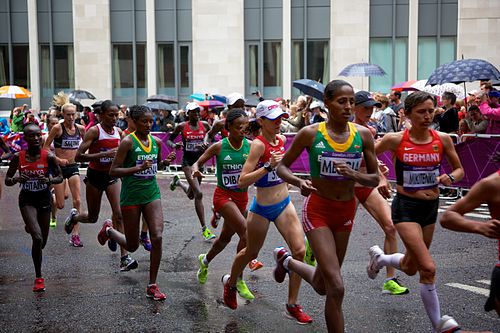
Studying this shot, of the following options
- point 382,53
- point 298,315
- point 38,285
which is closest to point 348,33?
point 382,53

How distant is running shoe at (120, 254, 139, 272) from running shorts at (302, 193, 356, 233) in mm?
3271

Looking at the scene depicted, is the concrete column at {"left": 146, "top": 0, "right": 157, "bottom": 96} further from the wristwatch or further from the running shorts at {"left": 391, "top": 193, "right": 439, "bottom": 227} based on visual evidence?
the running shorts at {"left": 391, "top": 193, "right": 439, "bottom": 227}

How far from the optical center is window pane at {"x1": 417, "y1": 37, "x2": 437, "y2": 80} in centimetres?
3148

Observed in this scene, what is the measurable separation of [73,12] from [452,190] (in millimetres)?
23000

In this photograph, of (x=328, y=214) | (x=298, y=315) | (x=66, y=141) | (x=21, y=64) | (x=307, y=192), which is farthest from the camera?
(x=21, y=64)

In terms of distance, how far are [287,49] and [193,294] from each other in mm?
25514

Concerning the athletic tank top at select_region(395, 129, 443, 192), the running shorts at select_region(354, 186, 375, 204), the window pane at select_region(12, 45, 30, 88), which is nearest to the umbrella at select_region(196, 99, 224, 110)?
the window pane at select_region(12, 45, 30, 88)

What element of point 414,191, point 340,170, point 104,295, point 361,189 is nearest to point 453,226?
point 340,170

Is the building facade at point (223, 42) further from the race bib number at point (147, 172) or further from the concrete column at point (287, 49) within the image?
the race bib number at point (147, 172)

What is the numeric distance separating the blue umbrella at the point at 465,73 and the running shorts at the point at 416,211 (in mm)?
8174

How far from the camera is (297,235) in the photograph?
22.6 feet

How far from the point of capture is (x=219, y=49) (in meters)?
32.3

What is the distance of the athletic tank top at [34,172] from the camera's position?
854 cm

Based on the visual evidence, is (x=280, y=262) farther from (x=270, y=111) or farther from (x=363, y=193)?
(x=363, y=193)
